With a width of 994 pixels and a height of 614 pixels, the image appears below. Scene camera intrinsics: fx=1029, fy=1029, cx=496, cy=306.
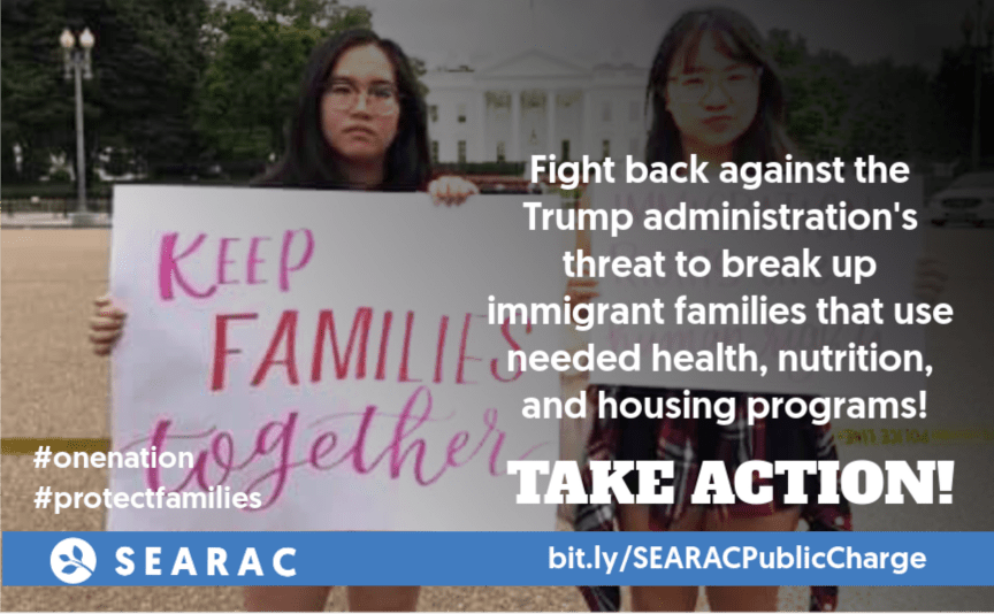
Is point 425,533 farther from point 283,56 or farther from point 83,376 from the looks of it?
point 83,376

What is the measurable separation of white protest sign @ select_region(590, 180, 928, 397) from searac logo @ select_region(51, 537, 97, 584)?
1.30 m

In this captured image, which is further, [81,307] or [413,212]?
[81,307]

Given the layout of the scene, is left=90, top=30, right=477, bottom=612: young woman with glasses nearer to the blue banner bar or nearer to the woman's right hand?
the woman's right hand

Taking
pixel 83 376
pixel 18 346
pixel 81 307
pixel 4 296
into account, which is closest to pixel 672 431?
pixel 83 376

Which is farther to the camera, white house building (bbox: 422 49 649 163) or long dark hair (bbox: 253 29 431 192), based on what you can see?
white house building (bbox: 422 49 649 163)

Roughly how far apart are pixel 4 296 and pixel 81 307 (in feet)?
4.57

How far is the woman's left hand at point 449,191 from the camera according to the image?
2.21m

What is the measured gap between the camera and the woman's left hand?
2213 millimetres

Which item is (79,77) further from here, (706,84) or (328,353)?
(706,84)

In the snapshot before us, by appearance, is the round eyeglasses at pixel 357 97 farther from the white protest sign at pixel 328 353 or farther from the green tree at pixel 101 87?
the green tree at pixel 101 87

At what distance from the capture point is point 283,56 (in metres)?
5.47

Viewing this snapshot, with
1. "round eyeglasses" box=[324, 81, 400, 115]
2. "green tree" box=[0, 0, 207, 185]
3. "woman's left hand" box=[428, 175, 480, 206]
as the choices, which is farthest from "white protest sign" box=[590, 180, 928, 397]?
"green tree" box=[0, 0, 207, 185]

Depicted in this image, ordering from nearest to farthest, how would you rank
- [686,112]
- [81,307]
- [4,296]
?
[686,112], [81,307], [4,296]

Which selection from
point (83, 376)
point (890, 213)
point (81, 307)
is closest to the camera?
point (890, 213)
